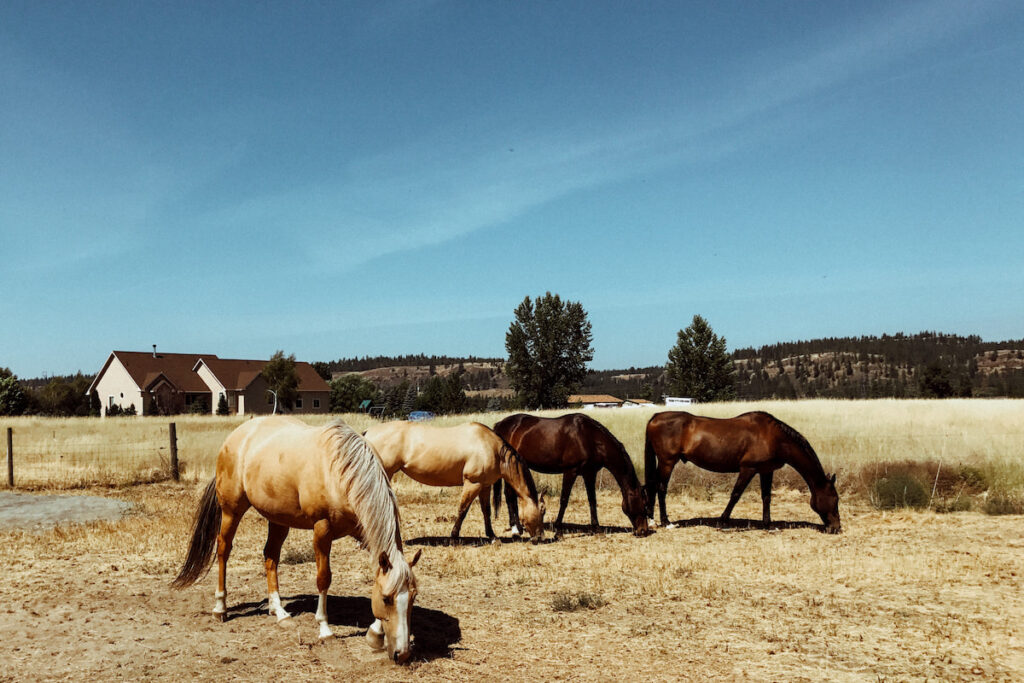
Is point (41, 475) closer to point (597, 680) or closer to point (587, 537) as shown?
point (587, 537)

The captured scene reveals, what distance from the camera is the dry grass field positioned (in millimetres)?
5785

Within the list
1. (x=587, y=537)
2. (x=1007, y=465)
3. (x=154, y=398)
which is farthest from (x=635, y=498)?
(x=154, y=398)

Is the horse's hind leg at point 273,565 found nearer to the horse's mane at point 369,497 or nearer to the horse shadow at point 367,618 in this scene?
the horse shadow at point 367,618

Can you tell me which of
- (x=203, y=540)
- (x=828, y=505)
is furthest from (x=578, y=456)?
(x=203, y=540)

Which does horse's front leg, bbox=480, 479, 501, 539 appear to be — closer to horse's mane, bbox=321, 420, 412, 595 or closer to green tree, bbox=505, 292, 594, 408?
horse's mane, bbox=321, 420, 412, 595

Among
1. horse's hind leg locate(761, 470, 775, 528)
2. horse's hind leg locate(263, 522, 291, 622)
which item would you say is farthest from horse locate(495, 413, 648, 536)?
horse's hind leg locate(263, 522, 291, 622)

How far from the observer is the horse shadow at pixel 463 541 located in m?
11.3

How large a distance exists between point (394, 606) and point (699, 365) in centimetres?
7279

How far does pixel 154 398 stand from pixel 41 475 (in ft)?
142

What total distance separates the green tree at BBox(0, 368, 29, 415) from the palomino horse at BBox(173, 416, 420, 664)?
56095mm

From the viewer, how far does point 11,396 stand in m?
52.2

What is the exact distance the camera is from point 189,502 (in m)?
15.2

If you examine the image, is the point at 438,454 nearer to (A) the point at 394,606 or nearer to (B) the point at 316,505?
(B) the point at 316,505

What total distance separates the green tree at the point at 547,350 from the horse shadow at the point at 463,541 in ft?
188
